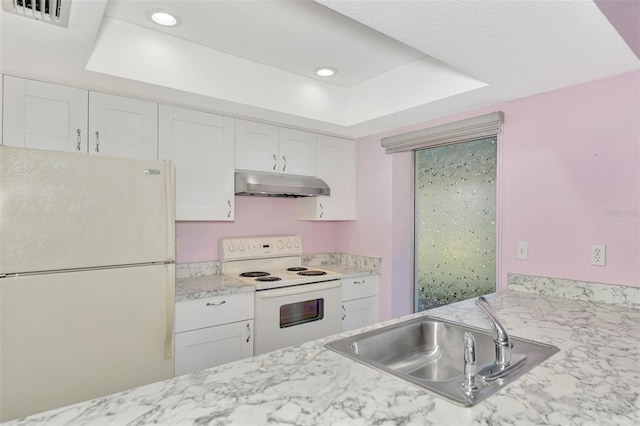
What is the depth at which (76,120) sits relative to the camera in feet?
7.15

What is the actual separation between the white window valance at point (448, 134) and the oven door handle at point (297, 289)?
1.27 meters

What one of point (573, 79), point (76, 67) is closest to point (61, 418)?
point (76, 67)

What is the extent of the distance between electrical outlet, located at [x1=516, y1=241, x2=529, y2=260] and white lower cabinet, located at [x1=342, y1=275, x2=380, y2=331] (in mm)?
1295

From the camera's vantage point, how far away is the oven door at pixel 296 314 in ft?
8.70

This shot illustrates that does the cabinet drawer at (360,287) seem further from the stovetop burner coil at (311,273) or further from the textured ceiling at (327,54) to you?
the textured ceiling at (327,54)

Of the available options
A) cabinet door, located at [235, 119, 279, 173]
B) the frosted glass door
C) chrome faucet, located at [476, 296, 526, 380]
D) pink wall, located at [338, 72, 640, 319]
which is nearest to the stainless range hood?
cabinet door, located at [235, 119, 279, 173]

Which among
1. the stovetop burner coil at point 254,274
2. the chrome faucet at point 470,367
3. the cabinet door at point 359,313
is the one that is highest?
the chrome faucet at point 470,367

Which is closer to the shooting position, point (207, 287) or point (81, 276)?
point (81, 276)

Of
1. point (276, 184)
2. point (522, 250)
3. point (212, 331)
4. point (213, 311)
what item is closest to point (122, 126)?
point (276, 184)

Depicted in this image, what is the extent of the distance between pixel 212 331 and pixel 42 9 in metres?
1.91

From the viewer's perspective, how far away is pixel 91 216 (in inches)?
71.7

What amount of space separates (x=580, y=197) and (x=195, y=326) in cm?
247

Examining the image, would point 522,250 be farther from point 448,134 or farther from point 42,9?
point 42,9

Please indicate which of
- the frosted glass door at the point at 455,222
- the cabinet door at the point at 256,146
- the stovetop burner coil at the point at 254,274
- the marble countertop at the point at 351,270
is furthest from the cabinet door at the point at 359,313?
the cabinet door at the point at 256,146
